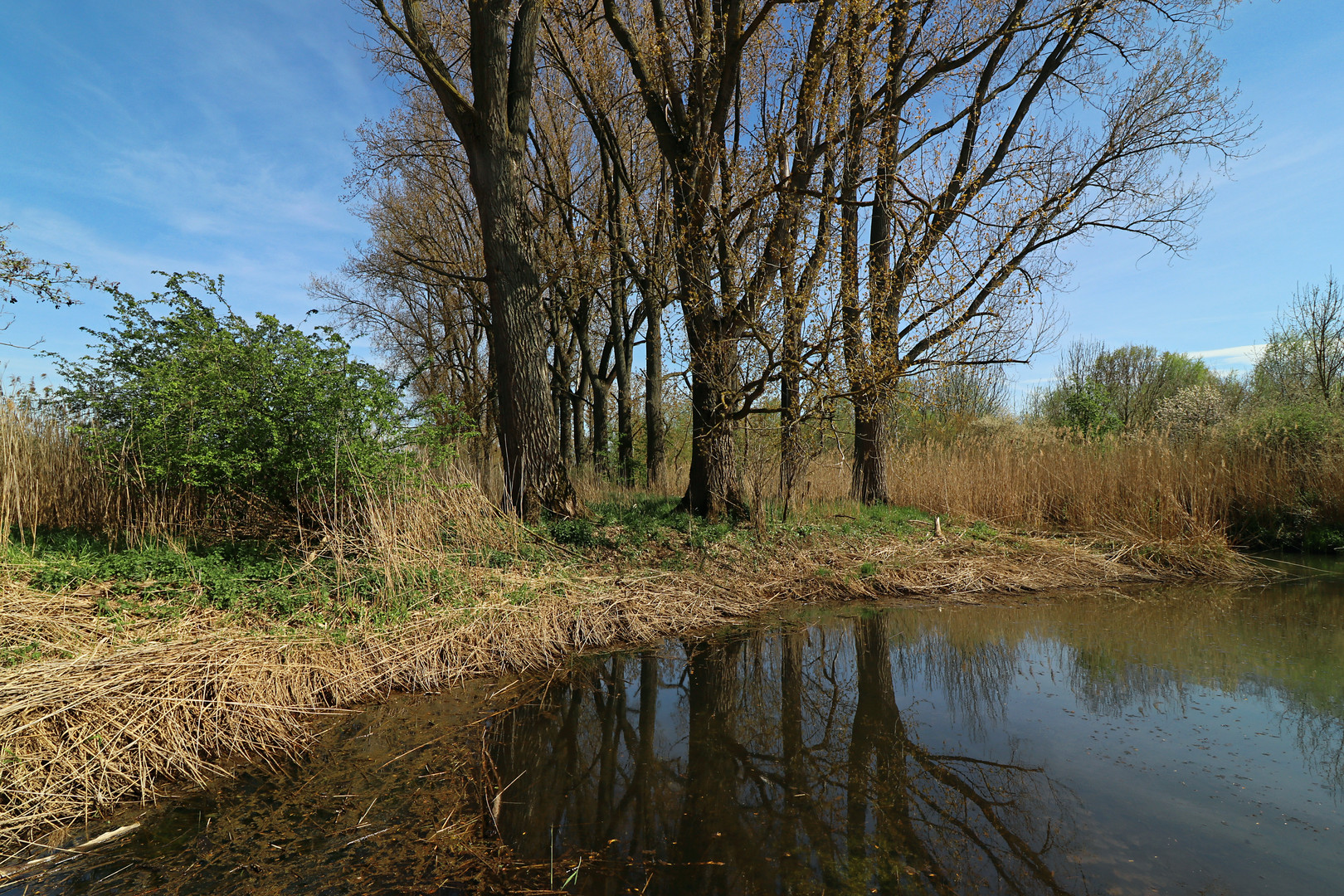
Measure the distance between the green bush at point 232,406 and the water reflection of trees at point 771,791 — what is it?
12.1ft

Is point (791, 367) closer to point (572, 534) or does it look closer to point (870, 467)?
point (572, 534)

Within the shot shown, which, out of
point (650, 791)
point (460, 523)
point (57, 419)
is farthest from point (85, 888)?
point (57, 419)

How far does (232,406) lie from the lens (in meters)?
6.22

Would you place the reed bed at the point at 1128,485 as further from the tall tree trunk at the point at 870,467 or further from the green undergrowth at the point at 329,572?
the green undergrowth at the point at 329,572

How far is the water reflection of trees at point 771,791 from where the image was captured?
2736 mm

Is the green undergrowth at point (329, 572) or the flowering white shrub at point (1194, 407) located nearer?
the green undergrowth at point (329, 572)

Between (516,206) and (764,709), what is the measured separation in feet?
22.8

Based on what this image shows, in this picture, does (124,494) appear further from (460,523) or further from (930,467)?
(930,467)

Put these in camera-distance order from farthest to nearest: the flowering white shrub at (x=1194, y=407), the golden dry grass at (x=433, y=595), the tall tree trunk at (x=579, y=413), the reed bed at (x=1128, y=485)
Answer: the flowering white shrub at (x=1194, y=407), the tall tree trunk at (x=579, y=413), the reed bed at (x=1128, y=485), the golden dry grass at (x=433, y=595)

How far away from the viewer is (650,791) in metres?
3.43

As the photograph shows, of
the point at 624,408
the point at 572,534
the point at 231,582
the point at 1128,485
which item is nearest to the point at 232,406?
the point at 231,582

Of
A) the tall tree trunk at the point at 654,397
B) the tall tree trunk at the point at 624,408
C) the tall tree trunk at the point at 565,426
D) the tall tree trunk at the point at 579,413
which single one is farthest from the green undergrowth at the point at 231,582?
the tall tree trunk at the point at 579,413

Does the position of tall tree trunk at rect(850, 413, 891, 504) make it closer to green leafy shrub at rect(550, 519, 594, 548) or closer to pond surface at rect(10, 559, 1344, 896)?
green leafy shrub at rect(550, 519, 594, 548)

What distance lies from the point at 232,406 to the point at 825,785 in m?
6.26
